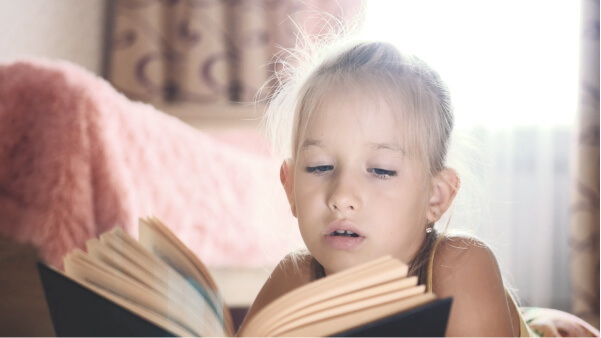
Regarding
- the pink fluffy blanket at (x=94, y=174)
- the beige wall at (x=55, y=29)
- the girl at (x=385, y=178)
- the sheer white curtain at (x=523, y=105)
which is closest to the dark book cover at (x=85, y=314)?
the girl at (x=385, y=178)

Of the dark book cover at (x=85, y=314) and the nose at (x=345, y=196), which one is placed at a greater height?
the nose at (x=345, y=196)

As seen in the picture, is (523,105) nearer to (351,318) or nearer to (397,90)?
(397,90)

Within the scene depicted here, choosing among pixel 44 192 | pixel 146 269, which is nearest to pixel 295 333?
pixel 146 269

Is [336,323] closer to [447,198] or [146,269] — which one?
[146,269]

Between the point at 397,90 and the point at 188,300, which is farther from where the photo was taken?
the point at 397,90

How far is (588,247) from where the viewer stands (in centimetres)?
206

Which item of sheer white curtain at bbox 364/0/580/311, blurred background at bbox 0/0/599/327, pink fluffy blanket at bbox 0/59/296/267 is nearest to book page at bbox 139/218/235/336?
pink fluffy blanket at bbox 0/59/296/267

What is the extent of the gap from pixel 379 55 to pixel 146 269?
1.21 ft

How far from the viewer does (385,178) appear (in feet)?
2.03

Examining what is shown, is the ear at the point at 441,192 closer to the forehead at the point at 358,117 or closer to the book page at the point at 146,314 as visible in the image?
the forehead at the point at 358,117

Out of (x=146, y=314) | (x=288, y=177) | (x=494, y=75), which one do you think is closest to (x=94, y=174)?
(x=288, y=177)

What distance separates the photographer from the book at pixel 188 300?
371 millimetres

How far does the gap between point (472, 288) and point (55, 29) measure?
1.69 m

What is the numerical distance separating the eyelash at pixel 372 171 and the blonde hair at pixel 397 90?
0.13ft
